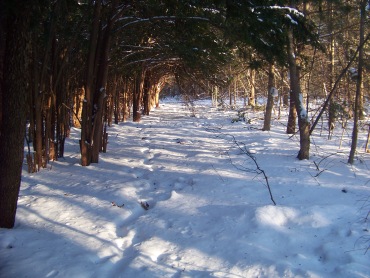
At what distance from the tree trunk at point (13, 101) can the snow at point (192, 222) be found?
605 millimetres

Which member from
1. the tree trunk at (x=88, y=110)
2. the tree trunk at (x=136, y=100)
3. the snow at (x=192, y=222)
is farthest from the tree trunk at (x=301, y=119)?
the tree trunk at (x=136, y=100)

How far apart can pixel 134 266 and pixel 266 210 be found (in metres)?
2.04

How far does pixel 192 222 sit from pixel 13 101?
2858 mm

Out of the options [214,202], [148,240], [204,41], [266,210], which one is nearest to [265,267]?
[266,210]

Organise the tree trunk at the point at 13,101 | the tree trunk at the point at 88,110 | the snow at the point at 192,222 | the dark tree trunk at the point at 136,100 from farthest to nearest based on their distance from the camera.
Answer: the dark tree trunk at the point at 136,100 → the tree trunk at the point at 88,110 → the tree trunk at the point at 13,101 → the snow at the point at 192,222

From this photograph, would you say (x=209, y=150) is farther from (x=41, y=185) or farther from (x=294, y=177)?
(x=41, y=185)

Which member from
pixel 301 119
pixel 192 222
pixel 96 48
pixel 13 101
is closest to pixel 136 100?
pixel 96 48

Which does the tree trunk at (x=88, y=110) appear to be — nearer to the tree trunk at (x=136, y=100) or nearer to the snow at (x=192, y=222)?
the snow at (x=192, y=222)

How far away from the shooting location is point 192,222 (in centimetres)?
489

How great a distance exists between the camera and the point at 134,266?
3.71 metres

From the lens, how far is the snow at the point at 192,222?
3.65 metres

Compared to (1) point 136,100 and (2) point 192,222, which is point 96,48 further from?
(1) point 136,100

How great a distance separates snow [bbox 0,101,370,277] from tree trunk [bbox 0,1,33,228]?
605 mm

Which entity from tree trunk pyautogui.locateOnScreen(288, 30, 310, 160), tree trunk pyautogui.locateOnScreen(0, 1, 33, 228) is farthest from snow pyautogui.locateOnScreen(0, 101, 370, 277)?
tree trunk pyautogui.locateOnScreen(0, 1, 33, 228)
